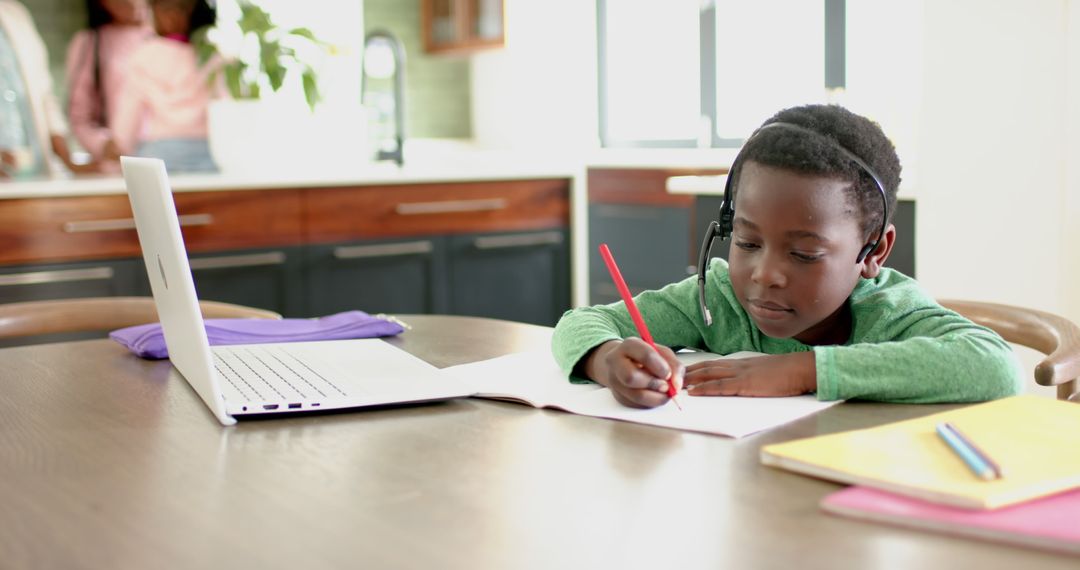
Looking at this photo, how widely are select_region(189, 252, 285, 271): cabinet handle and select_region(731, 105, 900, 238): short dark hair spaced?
2290mm

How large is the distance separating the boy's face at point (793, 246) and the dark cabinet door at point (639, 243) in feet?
8.69

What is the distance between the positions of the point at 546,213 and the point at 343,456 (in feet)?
10.0

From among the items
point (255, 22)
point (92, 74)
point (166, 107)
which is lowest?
point (166, 107)

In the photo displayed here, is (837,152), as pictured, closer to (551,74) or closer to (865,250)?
(865,250)

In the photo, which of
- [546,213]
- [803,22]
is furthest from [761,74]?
[546,213]

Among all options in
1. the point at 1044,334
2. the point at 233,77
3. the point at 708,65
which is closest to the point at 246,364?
the point at 1044,334

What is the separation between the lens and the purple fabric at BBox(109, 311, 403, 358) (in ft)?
4.76

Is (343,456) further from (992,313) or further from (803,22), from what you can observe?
(803,22)

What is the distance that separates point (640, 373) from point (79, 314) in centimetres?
125

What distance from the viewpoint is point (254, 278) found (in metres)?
3.35

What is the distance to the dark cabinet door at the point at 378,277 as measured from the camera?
3480 millimetres

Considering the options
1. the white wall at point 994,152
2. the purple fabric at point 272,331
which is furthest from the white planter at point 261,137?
the purple fabric at point 272,331

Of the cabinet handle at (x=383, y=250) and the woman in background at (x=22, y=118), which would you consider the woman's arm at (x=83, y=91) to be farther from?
the cabinet handle at (x=383, y=250)

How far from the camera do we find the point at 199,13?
168 inches
